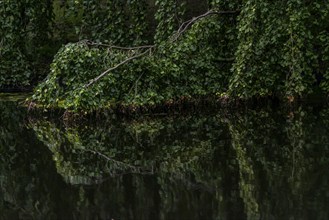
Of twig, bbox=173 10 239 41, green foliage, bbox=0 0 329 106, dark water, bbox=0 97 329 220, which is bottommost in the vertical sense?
dark water, bbox=0 97 329 220

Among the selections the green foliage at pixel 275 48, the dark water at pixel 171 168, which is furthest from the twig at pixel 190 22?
the dark water at pixel 171 168

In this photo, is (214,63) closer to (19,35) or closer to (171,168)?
(19,35)

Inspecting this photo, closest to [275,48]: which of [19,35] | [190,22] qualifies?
[190,22]

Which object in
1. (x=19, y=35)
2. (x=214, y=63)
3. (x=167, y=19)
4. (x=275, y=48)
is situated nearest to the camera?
(x=275, y=48)

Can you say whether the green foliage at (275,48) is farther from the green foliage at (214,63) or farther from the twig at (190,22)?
the twig at (190,22)

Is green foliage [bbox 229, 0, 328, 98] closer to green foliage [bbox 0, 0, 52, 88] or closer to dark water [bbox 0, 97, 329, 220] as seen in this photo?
dark water [bbox 0, 97, 329, 220]

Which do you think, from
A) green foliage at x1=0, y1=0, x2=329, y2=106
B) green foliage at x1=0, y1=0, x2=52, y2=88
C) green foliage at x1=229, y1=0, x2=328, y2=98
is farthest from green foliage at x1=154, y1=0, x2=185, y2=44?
green foliage at x1=0, y1=0, x2=52, y2=88

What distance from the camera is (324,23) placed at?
1245 centimetres

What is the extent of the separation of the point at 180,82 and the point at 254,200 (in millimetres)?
6227

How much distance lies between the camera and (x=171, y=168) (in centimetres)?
681

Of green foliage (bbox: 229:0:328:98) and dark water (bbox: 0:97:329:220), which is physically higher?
green foliage (bbox: 229:0:328:98)

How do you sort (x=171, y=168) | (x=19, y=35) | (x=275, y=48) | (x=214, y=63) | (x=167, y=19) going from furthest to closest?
1. (x=19, y=35)
2. (x=167, y=19)
3. (x=214, y=63)
4. (x=275, y=48)
5. (x=171, y=168)

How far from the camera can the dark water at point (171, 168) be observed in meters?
5.29

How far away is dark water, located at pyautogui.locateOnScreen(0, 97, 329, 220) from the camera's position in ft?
17.4
